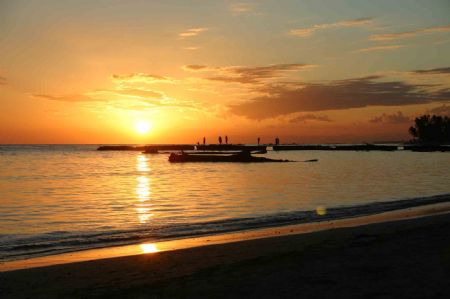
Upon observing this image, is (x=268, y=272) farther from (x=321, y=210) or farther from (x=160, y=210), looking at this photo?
(x=160, y=210)

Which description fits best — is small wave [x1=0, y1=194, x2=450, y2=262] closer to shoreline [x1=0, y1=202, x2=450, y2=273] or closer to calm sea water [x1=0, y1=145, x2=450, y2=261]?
calm sea water [x1=0, y1=145, x2=450, y2=261]

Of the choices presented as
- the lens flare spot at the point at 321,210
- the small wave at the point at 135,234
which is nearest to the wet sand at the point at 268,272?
the small wave at the point at 135,234

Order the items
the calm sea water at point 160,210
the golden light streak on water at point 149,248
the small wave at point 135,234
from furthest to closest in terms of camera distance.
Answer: the calm sea water at point 160,210 → the small wave at point 135,234 → the golden light streak on water at point 149,248

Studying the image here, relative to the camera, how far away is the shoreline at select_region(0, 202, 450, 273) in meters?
13.7

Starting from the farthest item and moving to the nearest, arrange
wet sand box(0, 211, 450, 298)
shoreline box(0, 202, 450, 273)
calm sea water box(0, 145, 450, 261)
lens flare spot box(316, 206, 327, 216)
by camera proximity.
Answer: lens flare spot box(316, 206, 327, 216), calm sea water box(0, 145, 450, 261), shoreline box(0, 202, 450, 273), wet sand box(0, 211, 450, 298)

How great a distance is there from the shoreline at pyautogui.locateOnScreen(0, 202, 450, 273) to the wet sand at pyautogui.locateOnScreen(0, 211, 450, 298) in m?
0.92

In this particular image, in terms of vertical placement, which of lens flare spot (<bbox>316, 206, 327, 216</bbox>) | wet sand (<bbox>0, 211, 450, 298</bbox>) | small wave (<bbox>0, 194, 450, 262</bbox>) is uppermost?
wet sand (<bbox>0, 211, 450, 298</bbox>)

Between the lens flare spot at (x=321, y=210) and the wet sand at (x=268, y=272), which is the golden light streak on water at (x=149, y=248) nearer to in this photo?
the wet sand at (x=268, y=272)

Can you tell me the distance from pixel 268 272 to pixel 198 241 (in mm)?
6383

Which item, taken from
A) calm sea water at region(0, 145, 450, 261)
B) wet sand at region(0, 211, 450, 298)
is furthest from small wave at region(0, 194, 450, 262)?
wet sand at region(0, 211, 450, 298)

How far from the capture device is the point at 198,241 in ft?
55.4

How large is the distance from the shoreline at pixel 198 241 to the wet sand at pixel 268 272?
92 centimetres

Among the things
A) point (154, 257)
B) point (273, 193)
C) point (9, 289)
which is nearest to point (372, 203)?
point (273, 193)

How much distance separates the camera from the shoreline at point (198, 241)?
13.7 metres
